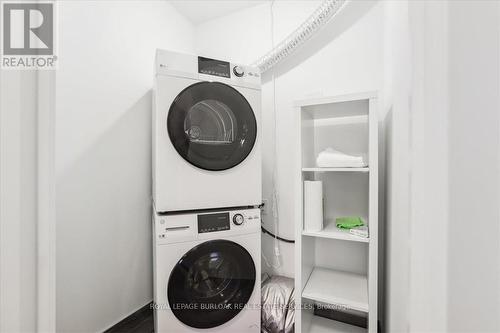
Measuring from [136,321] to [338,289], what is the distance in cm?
143

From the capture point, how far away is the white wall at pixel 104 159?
4.25ft

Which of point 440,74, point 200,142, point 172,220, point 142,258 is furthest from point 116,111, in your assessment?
point 440,74

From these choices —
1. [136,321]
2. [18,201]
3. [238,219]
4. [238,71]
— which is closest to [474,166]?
[18,201]

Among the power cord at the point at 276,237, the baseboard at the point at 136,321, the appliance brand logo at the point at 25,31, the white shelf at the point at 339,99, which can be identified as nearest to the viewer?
the appliance brand logo at the point at 25,31

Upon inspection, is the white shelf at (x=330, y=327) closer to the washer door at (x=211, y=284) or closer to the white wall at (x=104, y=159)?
the washer door at (x=211, y=284)

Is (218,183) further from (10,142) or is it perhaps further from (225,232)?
(10,142)

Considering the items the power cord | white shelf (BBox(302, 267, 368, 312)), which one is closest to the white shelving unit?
white shelf (BBox(302, 267, 368, 312))

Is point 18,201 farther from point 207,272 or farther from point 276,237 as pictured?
point 276,237

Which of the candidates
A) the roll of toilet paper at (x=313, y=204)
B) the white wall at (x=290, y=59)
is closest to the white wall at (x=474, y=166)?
the roll of toilet paper at (x=313, y=204)

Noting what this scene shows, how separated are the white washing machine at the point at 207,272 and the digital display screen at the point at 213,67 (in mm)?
831

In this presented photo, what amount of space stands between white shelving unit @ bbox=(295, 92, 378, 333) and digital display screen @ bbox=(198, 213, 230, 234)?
16.6 inches

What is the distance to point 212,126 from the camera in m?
1.37

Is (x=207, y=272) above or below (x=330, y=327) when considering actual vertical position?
above

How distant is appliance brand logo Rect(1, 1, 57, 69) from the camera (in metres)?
0.35
